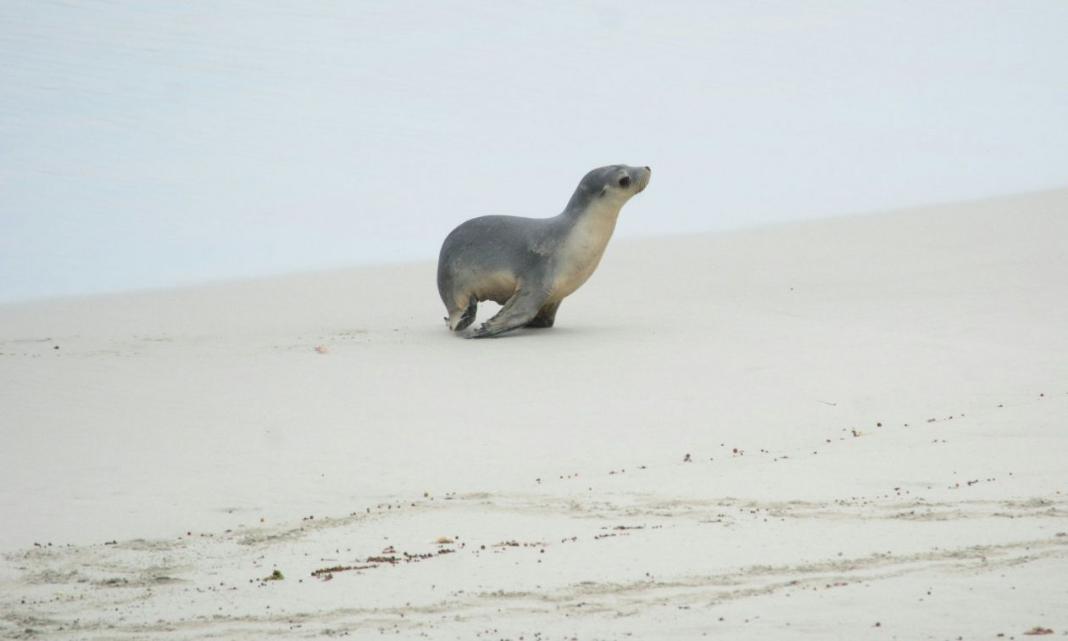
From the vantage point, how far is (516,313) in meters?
12.1

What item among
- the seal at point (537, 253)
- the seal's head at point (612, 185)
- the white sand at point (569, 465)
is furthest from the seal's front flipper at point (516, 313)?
the seal's head at point (612, 185)

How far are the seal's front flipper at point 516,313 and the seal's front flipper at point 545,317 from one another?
236mm

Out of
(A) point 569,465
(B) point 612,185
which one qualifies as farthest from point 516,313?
(A) point 569,465

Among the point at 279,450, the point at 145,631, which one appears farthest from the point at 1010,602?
the point at 279,450

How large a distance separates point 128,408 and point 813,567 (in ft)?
16.8

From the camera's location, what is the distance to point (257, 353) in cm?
1167

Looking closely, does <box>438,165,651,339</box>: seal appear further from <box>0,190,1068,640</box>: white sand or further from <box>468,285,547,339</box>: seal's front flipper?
<box>0,190,1068,640</box>: white sand

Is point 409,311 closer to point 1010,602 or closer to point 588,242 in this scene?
point 588,242

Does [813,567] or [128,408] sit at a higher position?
[128,408]

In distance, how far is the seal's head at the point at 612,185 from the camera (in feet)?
39.6

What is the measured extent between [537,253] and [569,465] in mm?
3943

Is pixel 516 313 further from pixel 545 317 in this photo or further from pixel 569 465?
pixel 569 465

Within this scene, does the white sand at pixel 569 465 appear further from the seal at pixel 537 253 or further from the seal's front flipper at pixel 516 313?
the seal at pixel 537 253

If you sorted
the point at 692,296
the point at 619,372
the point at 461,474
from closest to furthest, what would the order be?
the point at 461,474 → the point at 619,372 → the point at 692,296
